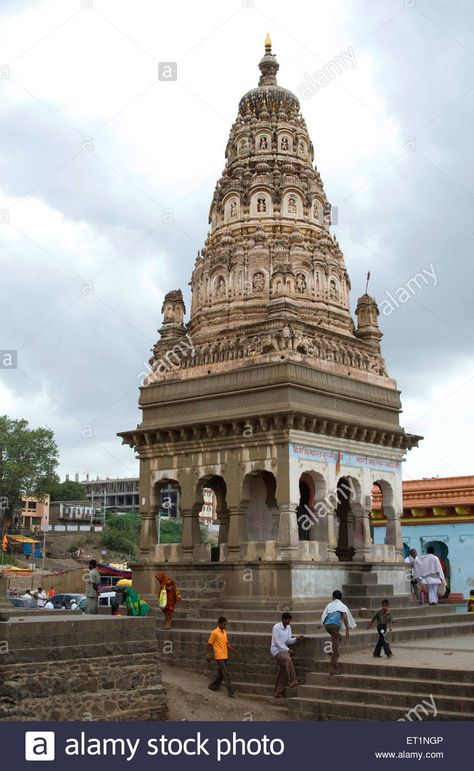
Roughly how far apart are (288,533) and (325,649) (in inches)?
177

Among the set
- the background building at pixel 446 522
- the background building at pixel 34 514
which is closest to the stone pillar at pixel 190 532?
the background building at pixel 446 522

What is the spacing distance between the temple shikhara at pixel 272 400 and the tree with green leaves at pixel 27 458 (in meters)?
47.3

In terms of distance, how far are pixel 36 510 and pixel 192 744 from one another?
8411 centimetres

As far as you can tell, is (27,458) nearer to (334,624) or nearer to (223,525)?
(223,525)

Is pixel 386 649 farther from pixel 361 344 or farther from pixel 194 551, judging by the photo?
pixel 361 344

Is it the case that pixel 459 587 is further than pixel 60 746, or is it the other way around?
pixel 459 587

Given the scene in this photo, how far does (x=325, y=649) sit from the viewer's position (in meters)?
16.1

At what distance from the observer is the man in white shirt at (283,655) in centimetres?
1552

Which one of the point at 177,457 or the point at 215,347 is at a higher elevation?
the point at 215,347

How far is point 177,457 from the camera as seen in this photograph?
23.5 m

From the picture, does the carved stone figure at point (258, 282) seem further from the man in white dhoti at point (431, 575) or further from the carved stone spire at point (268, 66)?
the man in white dhoti at point (431, 575)

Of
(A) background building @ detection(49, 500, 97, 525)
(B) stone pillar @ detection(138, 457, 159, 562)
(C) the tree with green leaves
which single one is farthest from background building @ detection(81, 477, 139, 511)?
(B) stone pillar @ detection(138, 457, 159, 562)

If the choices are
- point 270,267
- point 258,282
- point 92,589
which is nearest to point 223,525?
point 258,282

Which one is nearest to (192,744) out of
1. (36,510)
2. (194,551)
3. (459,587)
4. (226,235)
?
(194,551)
